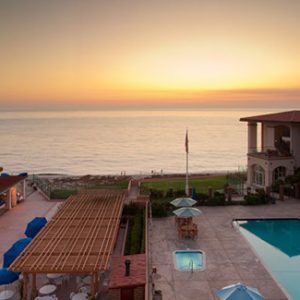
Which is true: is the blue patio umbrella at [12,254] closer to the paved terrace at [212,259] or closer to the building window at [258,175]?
the paved terrace at [212,259]

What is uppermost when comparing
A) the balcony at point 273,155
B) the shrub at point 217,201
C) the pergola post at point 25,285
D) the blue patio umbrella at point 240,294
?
the balcony at point 273,155

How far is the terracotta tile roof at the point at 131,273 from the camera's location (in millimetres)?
12875

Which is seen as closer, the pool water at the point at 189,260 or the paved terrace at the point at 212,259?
the paved terrace at the point at 212,259

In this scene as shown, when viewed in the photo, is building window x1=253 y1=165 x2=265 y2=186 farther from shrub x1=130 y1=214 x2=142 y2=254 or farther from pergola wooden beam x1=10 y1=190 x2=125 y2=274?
pergola wooden beam x1=10 y1=190 x2=125 y2=274

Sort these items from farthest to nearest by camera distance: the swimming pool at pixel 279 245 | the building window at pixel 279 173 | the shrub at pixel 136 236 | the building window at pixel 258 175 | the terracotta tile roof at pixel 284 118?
the building window at pixel 258 175 < the terracotta tile roof at pixel 284 118 < the building window at pixel 279 173 < the shrub at pixel 136 236 < the swimming pool at pixel 279 245

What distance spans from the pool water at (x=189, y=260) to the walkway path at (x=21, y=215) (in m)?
8.35

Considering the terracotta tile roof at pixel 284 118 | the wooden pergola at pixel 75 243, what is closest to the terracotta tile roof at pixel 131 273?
the wooden pergola at pixel 75 243

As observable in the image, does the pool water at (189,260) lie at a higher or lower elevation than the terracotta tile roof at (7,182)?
lower

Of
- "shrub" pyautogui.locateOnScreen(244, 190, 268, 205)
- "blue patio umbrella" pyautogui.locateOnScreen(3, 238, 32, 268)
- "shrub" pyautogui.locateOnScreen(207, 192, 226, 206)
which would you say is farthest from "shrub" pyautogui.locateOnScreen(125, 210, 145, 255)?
"shrub" pyautogui.locateOnScreen(244, 190, 268, 205)

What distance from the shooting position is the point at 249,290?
36.0ft

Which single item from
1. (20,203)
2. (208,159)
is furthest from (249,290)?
(208,159)

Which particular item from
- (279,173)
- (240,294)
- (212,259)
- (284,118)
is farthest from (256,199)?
(240,294)

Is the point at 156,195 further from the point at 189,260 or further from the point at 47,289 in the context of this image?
the point at 47,289

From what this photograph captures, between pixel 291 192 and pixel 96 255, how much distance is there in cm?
1967
